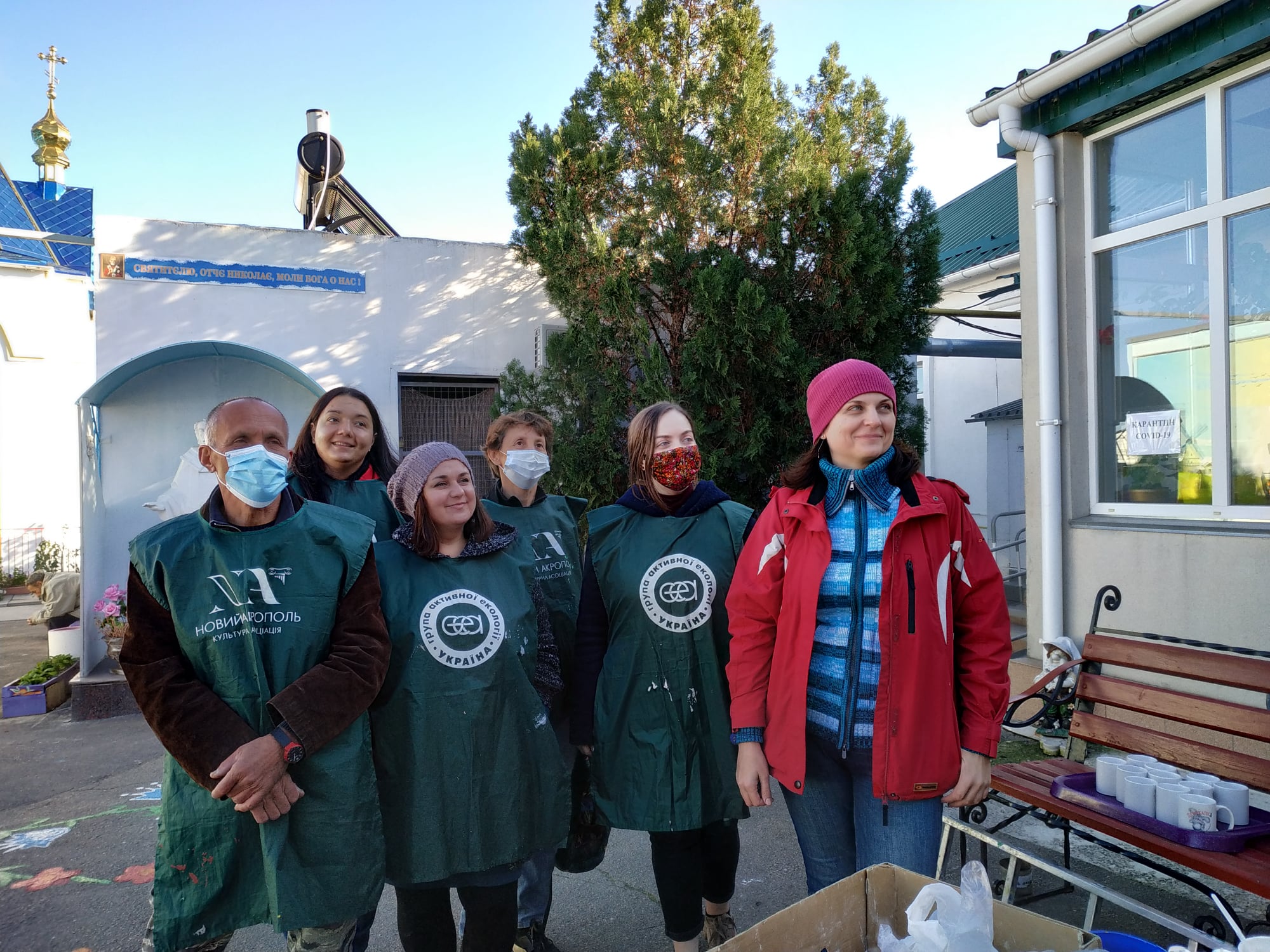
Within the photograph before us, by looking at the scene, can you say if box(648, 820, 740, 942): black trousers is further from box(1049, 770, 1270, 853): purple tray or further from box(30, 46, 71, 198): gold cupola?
box(30, 46, 71, 198): gold cupola

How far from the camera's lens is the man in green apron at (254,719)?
2.02 metres

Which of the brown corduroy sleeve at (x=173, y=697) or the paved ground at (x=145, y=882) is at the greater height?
the brown corduroy sleeve at (x=173, y=697)

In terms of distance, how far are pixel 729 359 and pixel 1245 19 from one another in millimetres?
3266

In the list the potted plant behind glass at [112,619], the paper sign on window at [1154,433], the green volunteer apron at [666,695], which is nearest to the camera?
the green volunteer apron at [666,695]

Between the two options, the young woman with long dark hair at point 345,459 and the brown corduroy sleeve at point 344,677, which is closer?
the brown corduroy sleeve at point 344,677

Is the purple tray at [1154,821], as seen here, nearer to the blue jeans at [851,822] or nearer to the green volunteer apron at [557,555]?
the blue jeans at [851,822]

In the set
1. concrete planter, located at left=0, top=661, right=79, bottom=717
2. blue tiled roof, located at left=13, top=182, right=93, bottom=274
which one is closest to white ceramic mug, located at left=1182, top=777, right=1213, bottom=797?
concrete planter, located at left=0, top=661, right=79, bottom=717

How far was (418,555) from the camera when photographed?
2426 mm

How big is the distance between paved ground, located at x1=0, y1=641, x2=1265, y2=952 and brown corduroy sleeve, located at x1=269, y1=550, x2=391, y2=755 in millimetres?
1652

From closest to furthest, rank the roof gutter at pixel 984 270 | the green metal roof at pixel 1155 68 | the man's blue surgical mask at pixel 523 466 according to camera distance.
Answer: the man's blue surgical mask at pixel 523 466 → the green metal roof at pixel 1155 68 → the roof gutter at pixel 984 270

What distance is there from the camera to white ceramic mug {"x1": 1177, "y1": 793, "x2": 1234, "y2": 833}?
2.48m

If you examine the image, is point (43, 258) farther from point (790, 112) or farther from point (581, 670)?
point (581, 670)

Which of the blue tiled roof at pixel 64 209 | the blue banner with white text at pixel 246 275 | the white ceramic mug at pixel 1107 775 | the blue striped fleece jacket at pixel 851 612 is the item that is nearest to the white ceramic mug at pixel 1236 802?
the white ceramic mug at pixel 1107 775

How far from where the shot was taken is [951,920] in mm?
1355
